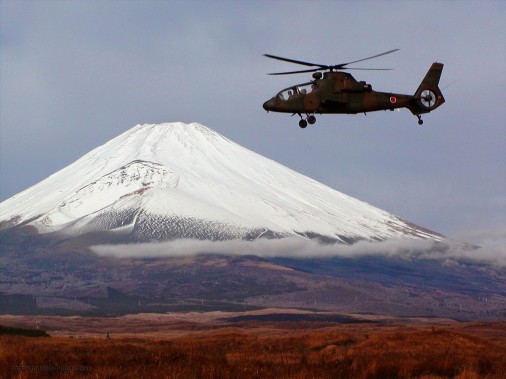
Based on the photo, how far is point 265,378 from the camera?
21.3 meters

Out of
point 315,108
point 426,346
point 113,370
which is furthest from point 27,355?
point 315,108

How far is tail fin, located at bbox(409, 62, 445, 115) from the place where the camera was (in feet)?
170

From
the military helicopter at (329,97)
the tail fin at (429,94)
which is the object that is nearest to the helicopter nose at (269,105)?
the military helicopter at (329,97)

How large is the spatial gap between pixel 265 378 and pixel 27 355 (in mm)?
8123

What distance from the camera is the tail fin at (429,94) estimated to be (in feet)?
170

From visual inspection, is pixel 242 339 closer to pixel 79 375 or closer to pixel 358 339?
pixel 358 339

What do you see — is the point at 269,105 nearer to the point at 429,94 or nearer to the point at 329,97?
the point at 329,97

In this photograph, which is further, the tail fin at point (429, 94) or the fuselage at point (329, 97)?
the tail fin at point (429, 94)

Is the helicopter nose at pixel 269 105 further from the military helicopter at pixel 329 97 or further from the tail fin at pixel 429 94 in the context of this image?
the tail fin at pixel 429 94

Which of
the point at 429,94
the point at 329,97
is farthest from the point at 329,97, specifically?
the point at 429,94

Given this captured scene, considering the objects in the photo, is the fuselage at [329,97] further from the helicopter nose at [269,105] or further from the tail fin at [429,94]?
the tail fin at [429,94]

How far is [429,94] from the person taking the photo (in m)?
52.7

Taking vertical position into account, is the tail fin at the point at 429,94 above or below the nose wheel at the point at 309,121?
above

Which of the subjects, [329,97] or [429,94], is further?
[429,94]
